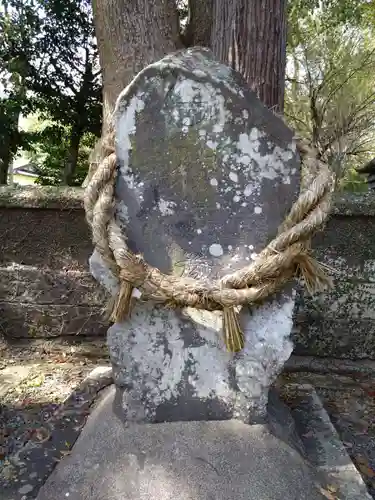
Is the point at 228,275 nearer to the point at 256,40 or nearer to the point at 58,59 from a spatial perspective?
the point at 256,40

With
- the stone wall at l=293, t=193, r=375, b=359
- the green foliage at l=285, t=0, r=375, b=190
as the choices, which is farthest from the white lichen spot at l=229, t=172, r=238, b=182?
the green foliage at l=285, t=0, r=375, b=190

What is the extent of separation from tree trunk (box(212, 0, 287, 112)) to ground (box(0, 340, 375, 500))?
1750 mm

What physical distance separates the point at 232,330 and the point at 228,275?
161 millimetres

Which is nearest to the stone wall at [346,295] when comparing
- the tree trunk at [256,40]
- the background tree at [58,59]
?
the tree trunk at [256,40]

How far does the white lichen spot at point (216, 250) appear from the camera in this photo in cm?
152

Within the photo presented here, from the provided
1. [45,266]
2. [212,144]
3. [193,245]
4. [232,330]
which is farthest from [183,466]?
[45,266]

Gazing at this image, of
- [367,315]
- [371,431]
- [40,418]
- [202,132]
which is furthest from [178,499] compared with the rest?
[367,315]

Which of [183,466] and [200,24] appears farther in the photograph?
[200,24]

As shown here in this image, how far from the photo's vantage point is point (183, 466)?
50.9 inches

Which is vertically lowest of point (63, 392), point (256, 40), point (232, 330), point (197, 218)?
point (63, 392)

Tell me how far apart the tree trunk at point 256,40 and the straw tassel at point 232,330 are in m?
1.82

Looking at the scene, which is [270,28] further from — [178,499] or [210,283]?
[178,499]

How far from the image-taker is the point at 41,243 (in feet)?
10.4

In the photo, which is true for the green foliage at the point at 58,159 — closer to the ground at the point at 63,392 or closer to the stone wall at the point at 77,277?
the stone wall at the point at 77,277
